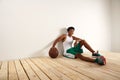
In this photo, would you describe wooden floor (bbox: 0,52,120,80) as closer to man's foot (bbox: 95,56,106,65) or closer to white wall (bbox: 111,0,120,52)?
man's foot (bbox: 95,56,106,65)

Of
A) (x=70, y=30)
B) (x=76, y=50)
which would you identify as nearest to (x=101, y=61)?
(x=76, y=50)

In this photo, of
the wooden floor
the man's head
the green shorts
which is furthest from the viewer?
the man's head

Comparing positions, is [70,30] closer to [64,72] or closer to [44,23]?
[44,23]

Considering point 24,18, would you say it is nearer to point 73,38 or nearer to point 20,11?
point 20,11

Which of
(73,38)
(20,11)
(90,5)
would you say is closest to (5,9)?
(20,11)

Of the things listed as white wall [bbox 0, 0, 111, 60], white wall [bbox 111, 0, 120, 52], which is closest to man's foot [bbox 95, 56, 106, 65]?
white wall [bbox 0, 0, 111, 60]

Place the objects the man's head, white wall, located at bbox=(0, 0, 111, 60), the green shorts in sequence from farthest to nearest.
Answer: the man's head, white wall, located at bbox=(0, 0, 111, 60), the green shorts

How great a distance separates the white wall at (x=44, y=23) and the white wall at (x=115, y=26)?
235 mm

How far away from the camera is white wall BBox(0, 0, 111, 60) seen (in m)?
3.87

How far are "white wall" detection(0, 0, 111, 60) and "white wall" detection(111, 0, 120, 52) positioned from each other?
24 cm

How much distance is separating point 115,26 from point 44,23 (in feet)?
8.98

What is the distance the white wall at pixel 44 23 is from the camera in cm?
387

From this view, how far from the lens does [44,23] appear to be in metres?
4.29

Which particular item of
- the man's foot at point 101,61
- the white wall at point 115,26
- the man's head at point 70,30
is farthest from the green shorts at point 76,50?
the white wall at point 115,26
